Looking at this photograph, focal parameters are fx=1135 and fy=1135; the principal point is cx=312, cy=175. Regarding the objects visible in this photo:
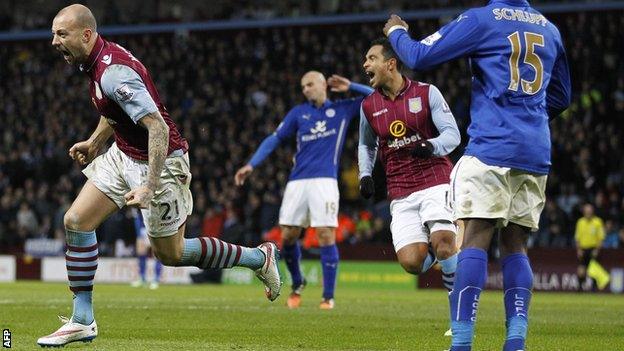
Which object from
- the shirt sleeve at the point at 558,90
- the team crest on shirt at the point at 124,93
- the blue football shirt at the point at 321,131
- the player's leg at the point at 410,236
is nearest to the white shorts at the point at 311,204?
the blue football shirt at the point at 321,131

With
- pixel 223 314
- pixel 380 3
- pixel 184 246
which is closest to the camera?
pixel 184 246

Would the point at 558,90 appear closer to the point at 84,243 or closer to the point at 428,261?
the point at 428,261

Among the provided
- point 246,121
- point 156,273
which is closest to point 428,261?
point 156,273

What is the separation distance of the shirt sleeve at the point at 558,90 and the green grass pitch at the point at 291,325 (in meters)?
1.93

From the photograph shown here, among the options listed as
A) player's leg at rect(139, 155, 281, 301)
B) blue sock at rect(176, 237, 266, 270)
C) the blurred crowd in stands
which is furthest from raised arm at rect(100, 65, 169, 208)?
the blurred crowd in stands

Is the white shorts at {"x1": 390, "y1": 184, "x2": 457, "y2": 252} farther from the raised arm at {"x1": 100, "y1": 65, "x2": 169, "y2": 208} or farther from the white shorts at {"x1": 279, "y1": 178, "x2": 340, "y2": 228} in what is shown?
the white shorts at {"x1": 279, "y1": 178, "x2": 340, "y2": 228}

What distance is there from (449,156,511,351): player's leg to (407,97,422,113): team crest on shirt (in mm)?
2963

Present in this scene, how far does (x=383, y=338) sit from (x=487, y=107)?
9.87 ft

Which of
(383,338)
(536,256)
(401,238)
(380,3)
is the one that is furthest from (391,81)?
(380,3)

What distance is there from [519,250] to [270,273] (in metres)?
2.73

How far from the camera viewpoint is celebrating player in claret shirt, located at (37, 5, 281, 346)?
291 inches

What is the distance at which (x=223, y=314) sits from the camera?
11.7 m

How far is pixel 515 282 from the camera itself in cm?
659

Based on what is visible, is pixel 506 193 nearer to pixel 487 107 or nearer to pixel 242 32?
pixel 487 107
